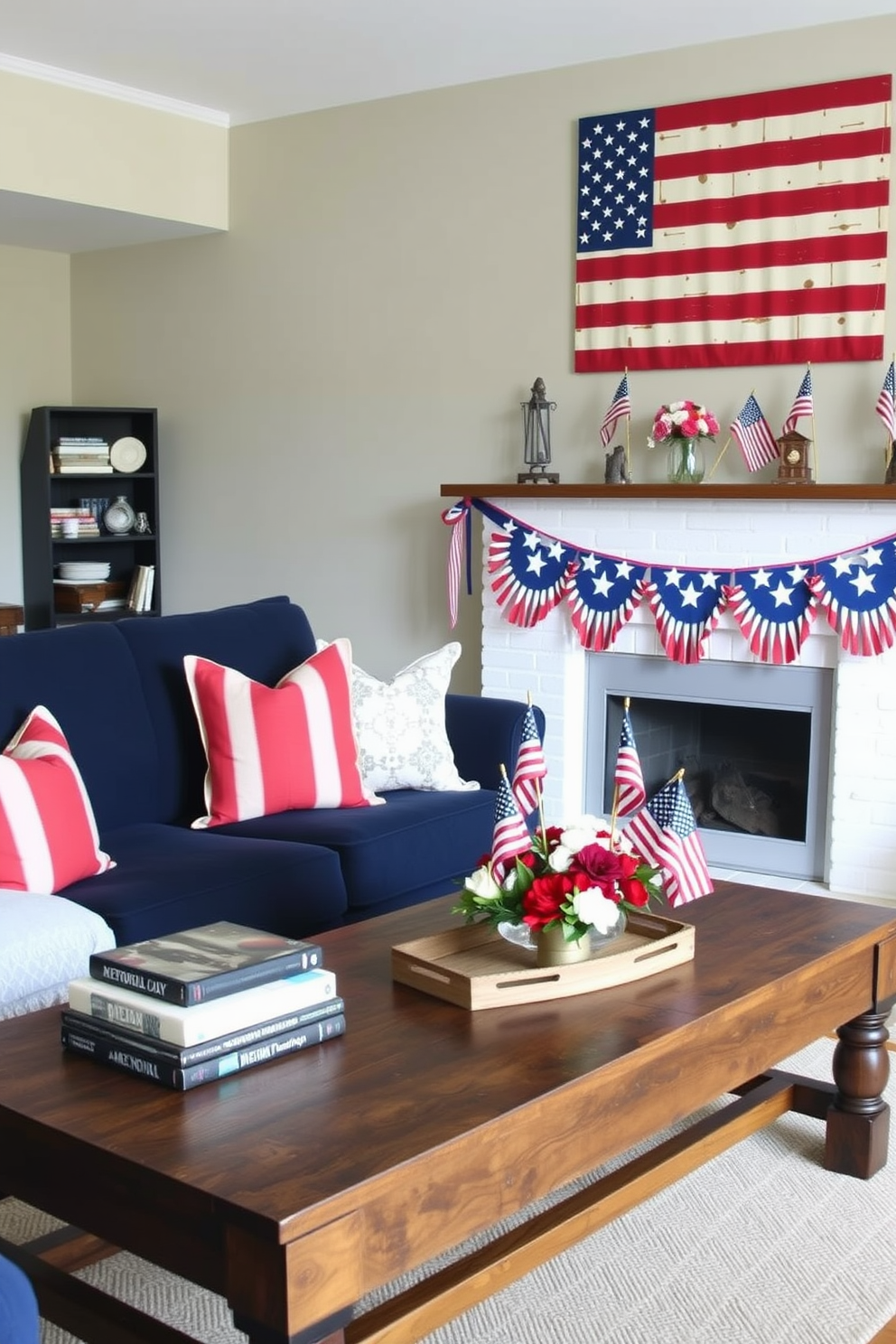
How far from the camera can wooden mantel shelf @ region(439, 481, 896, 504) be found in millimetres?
4340

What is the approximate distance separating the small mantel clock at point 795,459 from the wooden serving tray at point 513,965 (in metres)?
2.52

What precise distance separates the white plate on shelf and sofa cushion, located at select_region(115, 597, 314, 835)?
106 inches

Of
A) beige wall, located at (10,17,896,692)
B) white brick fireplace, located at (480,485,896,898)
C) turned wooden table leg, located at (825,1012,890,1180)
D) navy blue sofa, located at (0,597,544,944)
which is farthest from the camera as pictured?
beige wall, located at (10,17,896,692)

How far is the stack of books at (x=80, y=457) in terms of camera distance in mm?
6277

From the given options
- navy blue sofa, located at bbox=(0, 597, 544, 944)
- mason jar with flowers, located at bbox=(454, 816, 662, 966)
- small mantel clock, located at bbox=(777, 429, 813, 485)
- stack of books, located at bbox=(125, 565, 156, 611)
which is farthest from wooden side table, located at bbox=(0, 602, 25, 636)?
mason jar with flowers, located at bbox=(454, 816, 662, 966)

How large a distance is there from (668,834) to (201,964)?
0.92m

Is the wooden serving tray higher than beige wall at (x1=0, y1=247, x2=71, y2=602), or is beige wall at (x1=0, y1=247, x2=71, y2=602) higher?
beige wall at (x1=0, y1=247, x2=71, y2=602)

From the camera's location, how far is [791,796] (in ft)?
15.9

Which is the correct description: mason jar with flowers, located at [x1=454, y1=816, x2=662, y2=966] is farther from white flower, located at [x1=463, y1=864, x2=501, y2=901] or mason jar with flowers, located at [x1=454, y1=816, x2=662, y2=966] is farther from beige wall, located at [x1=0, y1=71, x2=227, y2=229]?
beige wall, located at [x1=0, y1=71, x2=227, y2=229]

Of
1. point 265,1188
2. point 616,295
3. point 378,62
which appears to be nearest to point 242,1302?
point 265,1188

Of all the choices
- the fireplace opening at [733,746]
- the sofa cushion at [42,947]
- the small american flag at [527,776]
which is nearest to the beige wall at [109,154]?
the fireplace opening at [733,746]

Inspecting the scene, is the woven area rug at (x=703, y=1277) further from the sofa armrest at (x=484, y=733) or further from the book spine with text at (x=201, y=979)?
the sofa armrest at (x=484, y=733)

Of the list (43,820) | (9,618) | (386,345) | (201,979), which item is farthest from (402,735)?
(9,618)

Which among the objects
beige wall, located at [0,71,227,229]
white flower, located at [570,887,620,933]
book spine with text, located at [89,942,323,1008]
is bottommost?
book spine with text, located at [89,942,323,1008]
